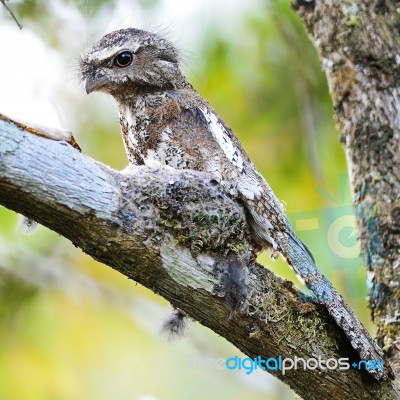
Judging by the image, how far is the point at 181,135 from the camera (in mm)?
3236

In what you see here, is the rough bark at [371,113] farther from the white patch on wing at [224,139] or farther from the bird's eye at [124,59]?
the bird's eye at [124,59]

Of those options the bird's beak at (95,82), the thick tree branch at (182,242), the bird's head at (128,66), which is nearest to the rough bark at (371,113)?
the thick tree branch at (182,242)

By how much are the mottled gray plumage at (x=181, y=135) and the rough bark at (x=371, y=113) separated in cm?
62

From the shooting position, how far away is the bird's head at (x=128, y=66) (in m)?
3.40

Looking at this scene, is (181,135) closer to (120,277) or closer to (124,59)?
(124,59)

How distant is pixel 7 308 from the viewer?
6605 millimetres

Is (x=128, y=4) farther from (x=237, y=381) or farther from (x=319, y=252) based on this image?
(x=237, y=381)

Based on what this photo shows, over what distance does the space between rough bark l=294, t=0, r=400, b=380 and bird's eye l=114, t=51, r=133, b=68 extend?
3.83 feet

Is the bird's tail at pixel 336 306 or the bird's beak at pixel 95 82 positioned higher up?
the bird's beak at pixel 95 82

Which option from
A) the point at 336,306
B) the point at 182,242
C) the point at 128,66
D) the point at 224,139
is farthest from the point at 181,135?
the point at 336,306

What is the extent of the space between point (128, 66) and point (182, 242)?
123cm

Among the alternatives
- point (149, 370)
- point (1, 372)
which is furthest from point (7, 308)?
point (149, 370)

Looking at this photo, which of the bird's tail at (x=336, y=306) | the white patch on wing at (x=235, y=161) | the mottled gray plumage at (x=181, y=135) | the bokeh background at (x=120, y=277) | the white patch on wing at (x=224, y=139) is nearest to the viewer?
the bird's tail at (x=336, y=306)

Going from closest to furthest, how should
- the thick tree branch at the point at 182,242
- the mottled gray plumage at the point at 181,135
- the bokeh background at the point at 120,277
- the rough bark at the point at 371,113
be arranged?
the thick tree branch at the point at 182,242 → the mottled gray plumage at the point at 181,135 → the rough bark at the point at 371,113 → the bokeh background at the point at 120,277
